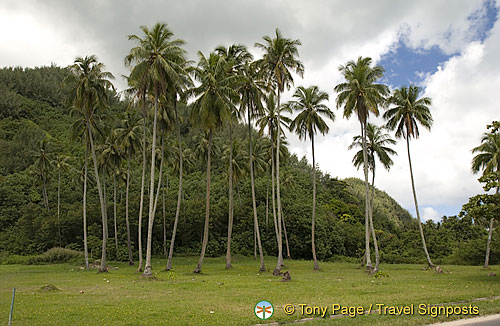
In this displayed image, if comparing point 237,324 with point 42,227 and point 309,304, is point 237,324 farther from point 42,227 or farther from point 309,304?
point 42,227

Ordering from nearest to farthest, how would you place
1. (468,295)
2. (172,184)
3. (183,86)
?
(468,295) → (183,86) → (172,184)

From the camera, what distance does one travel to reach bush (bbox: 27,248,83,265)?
132 feet

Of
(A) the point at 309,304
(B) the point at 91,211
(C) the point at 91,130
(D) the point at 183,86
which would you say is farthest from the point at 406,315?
(B) the point at 91,211

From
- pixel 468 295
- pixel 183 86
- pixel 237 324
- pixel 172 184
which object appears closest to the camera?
pixel 237 324

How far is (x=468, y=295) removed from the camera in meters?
14.0

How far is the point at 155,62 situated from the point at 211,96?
4.72m

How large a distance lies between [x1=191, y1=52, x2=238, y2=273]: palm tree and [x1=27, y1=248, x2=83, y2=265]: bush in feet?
68.7

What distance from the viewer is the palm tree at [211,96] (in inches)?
1080

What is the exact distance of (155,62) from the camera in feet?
82.4

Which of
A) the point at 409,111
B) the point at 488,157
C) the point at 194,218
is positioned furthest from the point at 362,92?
the point at 194,218

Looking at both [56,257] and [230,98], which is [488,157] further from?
[56,257]

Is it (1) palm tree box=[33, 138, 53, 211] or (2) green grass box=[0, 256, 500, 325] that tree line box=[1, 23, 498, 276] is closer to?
(2) green grass box=[0, 256, 500, 325]

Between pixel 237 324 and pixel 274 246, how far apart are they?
41082 millimetres

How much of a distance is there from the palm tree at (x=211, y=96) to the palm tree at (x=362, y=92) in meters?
8.78
